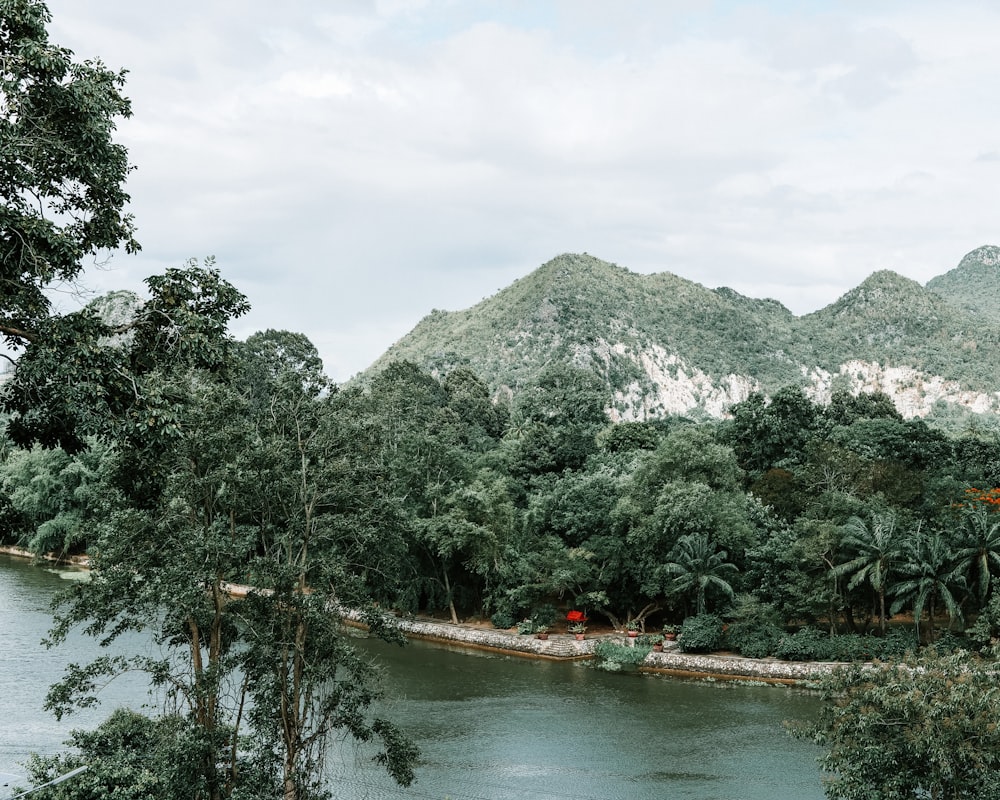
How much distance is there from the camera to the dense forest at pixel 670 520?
18016 millimetres

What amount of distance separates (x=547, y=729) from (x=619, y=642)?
331 inches

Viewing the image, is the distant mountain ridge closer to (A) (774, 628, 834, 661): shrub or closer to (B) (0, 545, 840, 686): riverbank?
(B) (0, 545, 840, 686): riverbank

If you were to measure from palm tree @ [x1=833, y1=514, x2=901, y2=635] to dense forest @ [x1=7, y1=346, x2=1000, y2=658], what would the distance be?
0.07 m

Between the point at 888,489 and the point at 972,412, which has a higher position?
the point at 972,412

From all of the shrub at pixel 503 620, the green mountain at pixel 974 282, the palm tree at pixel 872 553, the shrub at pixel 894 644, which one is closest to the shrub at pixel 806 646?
the shrub at pixel 894 644

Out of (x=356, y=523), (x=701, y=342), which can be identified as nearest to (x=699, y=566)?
(x=356, y=523)

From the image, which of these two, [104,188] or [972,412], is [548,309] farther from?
[104,188]

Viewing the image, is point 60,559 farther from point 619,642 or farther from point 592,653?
point 619,642

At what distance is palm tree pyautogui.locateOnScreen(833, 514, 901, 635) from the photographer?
26891 mm

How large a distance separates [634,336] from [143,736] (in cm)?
8330

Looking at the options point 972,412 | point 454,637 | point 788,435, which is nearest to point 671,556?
point 454,637

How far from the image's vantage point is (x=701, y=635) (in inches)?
1141

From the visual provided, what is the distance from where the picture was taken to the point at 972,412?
3263 inches

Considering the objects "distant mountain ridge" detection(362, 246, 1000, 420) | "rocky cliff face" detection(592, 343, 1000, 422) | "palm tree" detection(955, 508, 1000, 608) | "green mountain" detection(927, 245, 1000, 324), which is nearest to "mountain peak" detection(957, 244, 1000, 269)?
"green mountain" detection(927, 245, 1000, 324)
